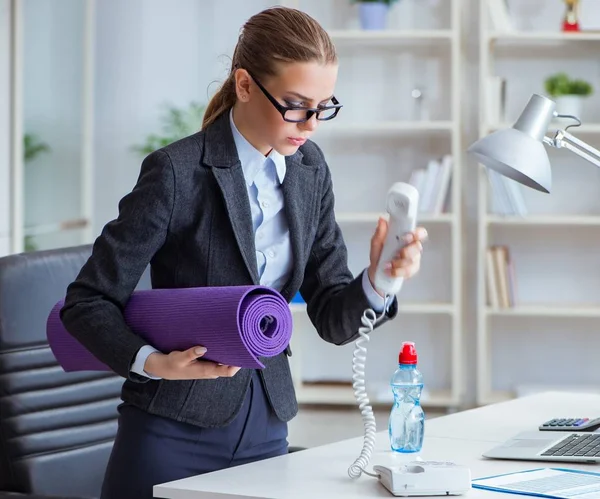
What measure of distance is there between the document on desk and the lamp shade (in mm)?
498

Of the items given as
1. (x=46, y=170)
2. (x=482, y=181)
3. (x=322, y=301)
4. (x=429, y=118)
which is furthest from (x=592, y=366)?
(x=322, y=301)

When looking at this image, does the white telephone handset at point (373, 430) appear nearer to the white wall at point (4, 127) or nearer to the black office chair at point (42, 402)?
the black office chair at point (42, 402)

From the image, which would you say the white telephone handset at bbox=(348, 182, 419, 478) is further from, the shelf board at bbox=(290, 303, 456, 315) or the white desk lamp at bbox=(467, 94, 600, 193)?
the shelf board at bbox=(290, 303, 456, 315)

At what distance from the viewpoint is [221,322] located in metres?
A: 1.52

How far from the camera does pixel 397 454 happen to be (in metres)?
1.82

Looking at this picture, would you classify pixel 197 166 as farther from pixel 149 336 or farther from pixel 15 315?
pixel 15 315

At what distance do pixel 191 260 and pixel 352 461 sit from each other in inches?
17.1

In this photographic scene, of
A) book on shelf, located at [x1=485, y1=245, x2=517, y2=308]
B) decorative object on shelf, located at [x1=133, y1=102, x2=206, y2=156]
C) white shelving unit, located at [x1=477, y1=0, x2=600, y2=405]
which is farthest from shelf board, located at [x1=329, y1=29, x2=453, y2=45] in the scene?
book on shelf, located at [x1=485, y1=245, x2=517, y2=308]

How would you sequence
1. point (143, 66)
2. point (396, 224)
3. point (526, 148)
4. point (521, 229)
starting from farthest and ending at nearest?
1. point (143, 66)
2. point (521, 229)
3. point (526, 148)
4. point (396, 224)

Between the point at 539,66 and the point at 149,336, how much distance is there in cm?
423

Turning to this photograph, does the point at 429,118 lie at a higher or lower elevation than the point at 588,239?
higher

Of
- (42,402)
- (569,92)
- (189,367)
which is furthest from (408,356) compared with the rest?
(569,92)

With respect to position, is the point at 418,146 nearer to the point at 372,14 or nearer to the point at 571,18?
the point at 372,14

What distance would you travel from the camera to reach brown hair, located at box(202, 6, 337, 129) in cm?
170
